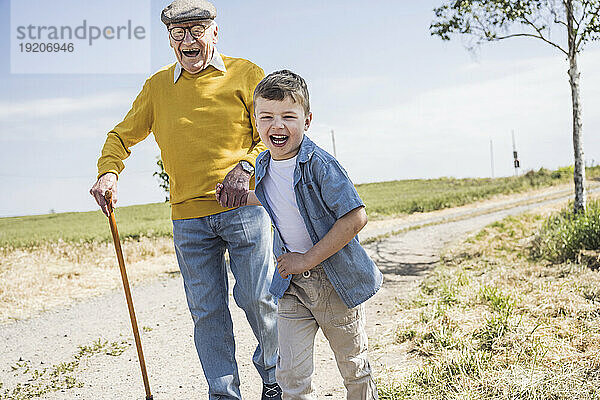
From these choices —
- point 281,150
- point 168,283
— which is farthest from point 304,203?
point 168,283

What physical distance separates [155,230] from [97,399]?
11.5 m

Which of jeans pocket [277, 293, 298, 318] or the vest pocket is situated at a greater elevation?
the vest pocket

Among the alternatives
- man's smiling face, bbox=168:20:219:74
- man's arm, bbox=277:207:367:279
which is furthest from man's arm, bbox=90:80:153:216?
man's arm, bbox=277:207:367:279

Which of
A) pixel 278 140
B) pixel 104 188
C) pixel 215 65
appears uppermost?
pixel 215 65

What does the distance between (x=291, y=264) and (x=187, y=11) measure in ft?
5.40

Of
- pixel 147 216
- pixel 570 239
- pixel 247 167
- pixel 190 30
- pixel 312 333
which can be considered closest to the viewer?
pixel 312 333

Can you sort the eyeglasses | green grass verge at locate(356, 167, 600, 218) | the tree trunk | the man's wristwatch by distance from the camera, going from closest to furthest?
the man's wristwatch, the eyeglasses, the tree trunk, green grass verge at locate(356, 167, 600, 218)

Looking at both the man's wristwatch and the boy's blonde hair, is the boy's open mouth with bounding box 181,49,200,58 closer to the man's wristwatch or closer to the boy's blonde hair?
the man's wristwatch

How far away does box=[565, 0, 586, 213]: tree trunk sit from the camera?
28.9ft

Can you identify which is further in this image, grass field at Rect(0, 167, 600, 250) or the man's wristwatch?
grass field at Rect(0, 167, 600, 250)

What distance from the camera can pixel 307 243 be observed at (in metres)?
2.84

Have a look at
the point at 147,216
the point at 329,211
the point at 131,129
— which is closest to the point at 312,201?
the point at 329,211

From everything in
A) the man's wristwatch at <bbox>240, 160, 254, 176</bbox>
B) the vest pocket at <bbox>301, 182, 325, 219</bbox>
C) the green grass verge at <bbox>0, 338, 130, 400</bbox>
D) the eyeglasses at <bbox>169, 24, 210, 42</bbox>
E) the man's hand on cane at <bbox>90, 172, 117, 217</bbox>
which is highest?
the eyeglasses at <bbox>169, 24, 210, 42</bbox>

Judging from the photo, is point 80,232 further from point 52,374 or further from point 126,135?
point 126,135
